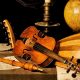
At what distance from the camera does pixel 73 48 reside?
1.34 meters

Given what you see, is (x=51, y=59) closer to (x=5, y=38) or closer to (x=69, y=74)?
(x=69, y=74)

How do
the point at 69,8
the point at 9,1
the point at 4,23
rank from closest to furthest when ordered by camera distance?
the point at 69,8, the point at 4,23, the point at 9,1

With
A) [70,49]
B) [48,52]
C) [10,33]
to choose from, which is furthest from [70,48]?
[10,33]

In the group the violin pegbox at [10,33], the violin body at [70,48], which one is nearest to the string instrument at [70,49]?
the violin body at [70,48]

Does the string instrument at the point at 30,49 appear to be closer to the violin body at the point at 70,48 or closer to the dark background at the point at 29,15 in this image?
the violin body at the point at 70,48

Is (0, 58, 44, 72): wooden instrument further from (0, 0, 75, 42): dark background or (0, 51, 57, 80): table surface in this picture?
(0, 0, 75, 42): dark background

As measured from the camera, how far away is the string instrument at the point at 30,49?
1297mm

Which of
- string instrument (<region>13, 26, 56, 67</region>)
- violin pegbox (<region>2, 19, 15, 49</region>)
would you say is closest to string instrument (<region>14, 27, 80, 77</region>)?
string instrument (<region>13, 26, 56, 67</region>)

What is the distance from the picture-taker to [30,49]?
1343mm

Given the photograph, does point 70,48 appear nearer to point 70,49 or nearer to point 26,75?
point 70,49

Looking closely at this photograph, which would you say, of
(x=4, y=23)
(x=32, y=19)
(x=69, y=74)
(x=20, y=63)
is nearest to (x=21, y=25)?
(x=32, y=19)

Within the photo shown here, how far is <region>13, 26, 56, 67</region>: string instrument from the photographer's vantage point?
1.30m

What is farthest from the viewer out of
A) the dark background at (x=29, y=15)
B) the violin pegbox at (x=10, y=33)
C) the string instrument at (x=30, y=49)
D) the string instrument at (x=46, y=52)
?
the dark background at (x=29, y=15)

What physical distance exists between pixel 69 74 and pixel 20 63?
A: 24 cm
